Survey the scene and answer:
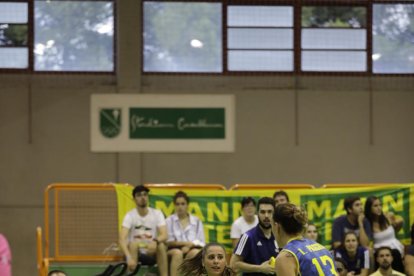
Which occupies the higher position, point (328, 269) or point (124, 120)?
point (124, 120)

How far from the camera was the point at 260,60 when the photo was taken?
61.1 ft

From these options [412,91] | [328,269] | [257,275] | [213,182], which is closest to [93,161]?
[213,182]

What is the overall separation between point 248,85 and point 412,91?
9.99 ft

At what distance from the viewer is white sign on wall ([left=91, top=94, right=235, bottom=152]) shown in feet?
59.7

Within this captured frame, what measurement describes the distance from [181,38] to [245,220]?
17.7 feet

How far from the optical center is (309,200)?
49.1 feet

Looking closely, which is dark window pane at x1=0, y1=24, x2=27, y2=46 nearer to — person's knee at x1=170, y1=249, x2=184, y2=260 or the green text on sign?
the green text on sign

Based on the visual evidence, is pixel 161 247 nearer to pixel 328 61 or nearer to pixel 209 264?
pixel 209 264

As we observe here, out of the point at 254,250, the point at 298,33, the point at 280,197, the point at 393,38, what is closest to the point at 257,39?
the point at 298,33

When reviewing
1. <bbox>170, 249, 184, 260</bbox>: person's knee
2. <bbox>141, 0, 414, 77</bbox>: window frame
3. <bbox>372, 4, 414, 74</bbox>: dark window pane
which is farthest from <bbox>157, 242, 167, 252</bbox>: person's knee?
<bbox>372, 4, 414, 74</bbox>: dark window pane

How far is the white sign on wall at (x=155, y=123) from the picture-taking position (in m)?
→ 18.2

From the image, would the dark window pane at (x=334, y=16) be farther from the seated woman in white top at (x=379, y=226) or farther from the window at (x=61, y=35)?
the seated woman in white top at (x=379, y=226)

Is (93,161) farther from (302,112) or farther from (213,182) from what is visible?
(302,112)

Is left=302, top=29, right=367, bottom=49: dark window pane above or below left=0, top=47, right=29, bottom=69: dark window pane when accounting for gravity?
above
